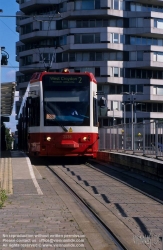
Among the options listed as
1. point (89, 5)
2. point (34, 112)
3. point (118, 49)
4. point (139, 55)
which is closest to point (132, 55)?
point (139, 55)

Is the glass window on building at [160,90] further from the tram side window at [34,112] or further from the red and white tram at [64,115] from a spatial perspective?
→ the red and white tram at [64,115]

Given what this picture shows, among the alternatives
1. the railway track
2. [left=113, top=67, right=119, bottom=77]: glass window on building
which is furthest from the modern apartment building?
the railway track

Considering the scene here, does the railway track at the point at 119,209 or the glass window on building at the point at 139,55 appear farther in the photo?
the glass window on building at the point at 139,55

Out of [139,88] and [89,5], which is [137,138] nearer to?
[89,5]

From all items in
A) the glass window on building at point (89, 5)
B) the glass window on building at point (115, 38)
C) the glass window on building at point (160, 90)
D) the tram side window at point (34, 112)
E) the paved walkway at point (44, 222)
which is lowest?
the paved walkway at point (44, 222)

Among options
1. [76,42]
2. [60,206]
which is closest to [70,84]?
[60,206]

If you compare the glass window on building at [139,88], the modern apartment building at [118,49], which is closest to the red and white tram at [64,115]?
the modern apartment building at [118,49]

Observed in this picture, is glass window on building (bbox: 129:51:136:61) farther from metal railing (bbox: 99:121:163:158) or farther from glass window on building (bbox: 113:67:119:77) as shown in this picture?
metal railing (bbox: 99:121:163:158)

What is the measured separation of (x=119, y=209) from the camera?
1048 centimetres

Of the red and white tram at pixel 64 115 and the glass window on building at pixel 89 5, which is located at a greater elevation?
the glass window on building at pixel 89 5

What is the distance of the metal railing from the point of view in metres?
16.4

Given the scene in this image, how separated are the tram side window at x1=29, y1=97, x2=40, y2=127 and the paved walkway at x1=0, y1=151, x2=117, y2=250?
740cm

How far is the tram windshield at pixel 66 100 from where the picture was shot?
20984mm

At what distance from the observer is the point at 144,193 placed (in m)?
12.6
